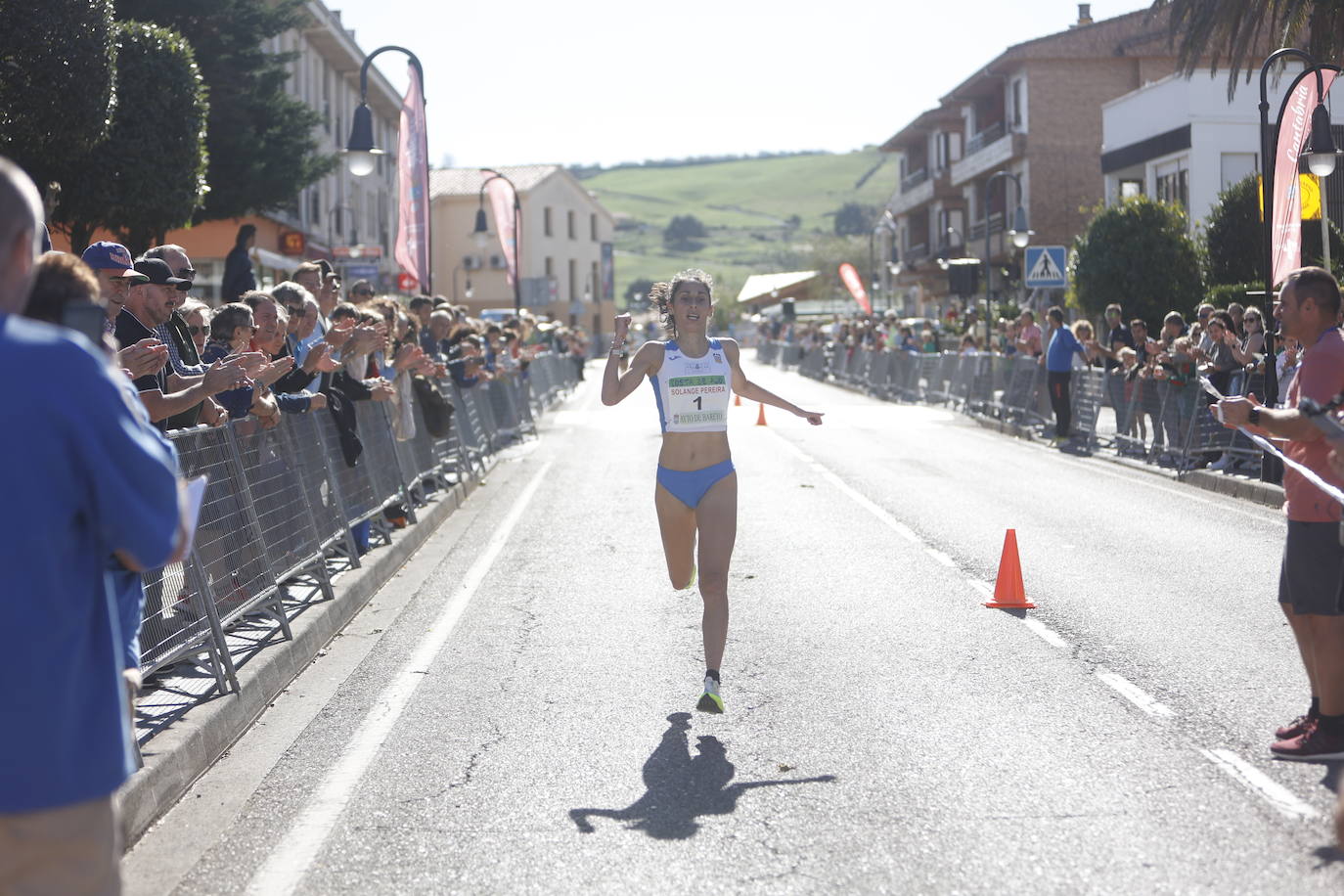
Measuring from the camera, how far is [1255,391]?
661 inches

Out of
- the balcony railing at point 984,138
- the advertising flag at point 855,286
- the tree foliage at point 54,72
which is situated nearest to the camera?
the tree foliage at point 54,72

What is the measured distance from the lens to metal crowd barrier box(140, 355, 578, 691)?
712 cm

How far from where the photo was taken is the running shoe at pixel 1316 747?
602cm

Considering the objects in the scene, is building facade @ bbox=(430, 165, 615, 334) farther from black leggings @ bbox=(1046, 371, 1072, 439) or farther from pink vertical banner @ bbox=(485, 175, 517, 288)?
black leggings @ bbox=(1046, 371, 1072, 439)

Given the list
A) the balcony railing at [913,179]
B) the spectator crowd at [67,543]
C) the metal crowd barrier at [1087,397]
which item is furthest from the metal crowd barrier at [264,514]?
the balcony railing at [913,179]

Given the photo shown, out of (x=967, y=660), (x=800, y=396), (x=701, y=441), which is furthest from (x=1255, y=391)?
(x=800, y=396)

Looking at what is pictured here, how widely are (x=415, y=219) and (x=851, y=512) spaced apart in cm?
993

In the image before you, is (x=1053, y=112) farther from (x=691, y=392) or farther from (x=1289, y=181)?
(x=691, y=392)

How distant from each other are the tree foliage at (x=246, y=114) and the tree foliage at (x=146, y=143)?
7.65 meters

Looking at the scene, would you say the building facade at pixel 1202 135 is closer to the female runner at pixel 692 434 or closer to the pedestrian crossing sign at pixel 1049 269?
the pedestrian crossing sign at pixel 1049 269

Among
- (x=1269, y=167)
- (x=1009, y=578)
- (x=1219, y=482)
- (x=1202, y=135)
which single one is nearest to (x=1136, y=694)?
(x=1009, y=578)

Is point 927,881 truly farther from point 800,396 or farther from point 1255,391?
point 800,396

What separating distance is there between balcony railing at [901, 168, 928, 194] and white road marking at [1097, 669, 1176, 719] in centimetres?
6764

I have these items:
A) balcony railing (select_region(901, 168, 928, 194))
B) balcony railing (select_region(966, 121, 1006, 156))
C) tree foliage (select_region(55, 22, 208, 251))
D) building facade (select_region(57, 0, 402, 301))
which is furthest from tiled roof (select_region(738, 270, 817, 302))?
tree foliage (select_region(55, 22, 208, 251))
